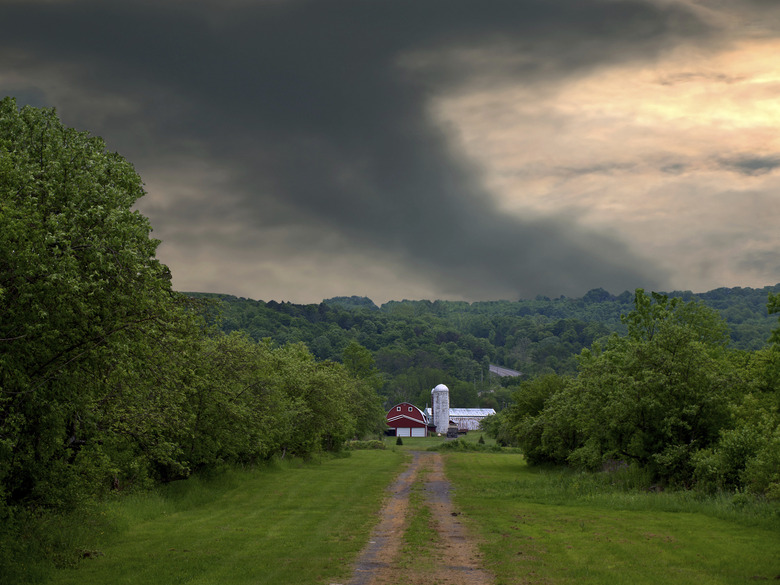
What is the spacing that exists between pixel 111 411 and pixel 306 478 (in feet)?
85.9

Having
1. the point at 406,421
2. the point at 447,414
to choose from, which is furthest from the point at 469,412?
the point at 406,421

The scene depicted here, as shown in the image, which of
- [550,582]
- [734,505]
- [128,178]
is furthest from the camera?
[734,505]

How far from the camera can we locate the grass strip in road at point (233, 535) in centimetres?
1738

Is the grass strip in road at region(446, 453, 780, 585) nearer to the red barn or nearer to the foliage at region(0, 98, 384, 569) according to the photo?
the foliage at region(0, 98, 384, 569)

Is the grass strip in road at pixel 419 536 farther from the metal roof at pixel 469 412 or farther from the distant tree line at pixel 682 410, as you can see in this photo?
the metal roof at pixel 469 412

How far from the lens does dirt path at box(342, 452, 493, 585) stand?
16344 mm

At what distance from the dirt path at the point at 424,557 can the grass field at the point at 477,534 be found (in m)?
0.46

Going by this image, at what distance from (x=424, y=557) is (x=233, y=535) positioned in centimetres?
755

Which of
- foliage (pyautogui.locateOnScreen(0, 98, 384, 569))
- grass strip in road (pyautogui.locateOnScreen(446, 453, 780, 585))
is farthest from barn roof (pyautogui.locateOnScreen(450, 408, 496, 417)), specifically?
foliage (pyautogui.locateOnScreen(0, 98, 384, 569))

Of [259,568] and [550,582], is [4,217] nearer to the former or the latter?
[259,568]

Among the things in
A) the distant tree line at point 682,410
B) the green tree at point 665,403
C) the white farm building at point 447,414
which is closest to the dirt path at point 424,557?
the green tree at point 665,403

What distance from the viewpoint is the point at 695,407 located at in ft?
111

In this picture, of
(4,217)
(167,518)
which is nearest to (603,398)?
(167,518)

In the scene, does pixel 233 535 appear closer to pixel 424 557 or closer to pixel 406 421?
pixel 424 557
